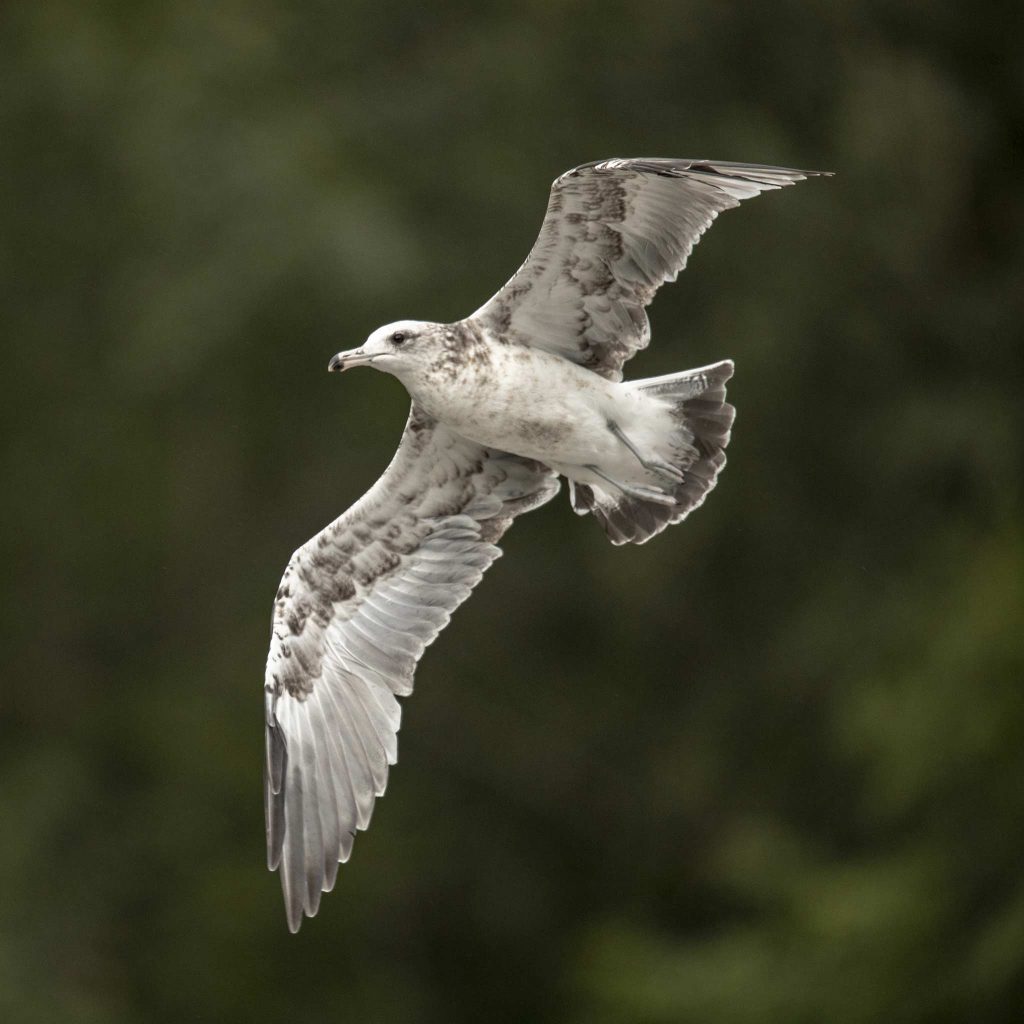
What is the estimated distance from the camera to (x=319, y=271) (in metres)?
12.7

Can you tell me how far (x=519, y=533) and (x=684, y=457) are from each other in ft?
20.2

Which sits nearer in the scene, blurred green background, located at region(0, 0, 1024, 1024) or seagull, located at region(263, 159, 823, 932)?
seagull, located at region(263, 159, 823, 932)

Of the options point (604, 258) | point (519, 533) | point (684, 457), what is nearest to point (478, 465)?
point (684, 457)

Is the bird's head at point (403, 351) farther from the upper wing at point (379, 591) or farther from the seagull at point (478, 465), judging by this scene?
the upper wing at point (379, 591)

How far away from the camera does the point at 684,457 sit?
684 cm

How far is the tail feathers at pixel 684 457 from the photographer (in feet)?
22.1

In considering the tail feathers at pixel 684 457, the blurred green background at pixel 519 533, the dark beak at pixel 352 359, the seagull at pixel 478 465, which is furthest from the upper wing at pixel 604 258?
the blurred green background at pixel 519 533

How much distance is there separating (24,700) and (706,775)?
184 inches

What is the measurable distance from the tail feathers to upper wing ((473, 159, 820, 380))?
22 cm

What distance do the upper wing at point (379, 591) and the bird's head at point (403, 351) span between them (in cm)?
48

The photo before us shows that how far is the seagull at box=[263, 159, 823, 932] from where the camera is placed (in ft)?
20.7

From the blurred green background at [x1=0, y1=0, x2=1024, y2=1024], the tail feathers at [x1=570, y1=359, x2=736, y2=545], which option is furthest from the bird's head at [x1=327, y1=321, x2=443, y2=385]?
the blurred green background at [x1=0, y1=0, x2=1024, y2=1024]

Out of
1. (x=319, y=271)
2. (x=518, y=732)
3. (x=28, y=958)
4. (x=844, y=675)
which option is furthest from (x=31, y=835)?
(x=844, y=675)

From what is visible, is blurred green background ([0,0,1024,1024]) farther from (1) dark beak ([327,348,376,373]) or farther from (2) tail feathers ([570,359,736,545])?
(1) dark beak ([327,348,376,373])
